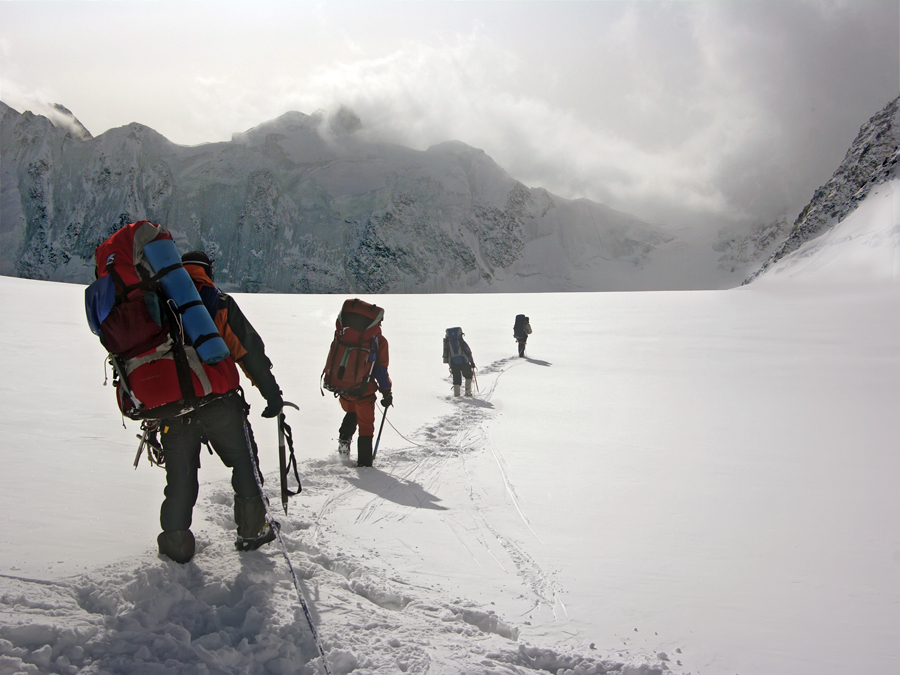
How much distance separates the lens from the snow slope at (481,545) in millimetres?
2254

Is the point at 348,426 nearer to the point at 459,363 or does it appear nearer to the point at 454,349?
the point at 459,363

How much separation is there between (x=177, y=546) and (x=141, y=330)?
1.09 metres

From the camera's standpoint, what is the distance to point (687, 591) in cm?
289

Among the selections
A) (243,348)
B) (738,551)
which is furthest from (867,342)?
(243,348)

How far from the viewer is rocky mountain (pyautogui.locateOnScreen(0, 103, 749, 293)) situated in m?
118

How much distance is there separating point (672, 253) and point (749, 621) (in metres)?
180

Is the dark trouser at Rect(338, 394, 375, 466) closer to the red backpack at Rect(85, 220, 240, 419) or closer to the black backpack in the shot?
the red backpack at Rect(85, 220, 240, 419)

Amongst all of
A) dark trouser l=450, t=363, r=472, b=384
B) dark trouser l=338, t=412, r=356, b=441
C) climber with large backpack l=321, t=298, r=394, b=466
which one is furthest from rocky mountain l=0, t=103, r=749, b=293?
climber with large backpack l=321, t=298, r=394, b=466

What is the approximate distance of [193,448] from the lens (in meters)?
2.79

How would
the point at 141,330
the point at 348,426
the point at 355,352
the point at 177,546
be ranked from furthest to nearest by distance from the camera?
the point at 348,426 < the point at 355,352 < the point at 177,546 < the point at 141,330

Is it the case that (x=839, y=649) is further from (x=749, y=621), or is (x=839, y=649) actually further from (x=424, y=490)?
(x=424, y=490)

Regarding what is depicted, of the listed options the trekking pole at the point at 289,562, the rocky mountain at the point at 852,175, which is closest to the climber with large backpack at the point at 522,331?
the trekking pole at the point at 289,562

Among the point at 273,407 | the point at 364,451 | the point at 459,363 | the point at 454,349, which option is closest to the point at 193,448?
the point at 273,407

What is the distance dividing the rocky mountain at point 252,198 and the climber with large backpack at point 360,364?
394 ft
